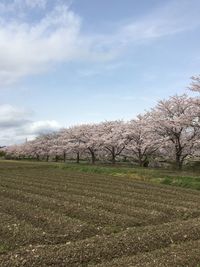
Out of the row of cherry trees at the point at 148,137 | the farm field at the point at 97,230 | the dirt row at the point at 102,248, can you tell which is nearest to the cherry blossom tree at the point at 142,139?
the row of cherry trees at the point at 148,137

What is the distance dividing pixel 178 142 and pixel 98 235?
4237cm

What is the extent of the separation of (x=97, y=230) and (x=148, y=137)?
1896 inches

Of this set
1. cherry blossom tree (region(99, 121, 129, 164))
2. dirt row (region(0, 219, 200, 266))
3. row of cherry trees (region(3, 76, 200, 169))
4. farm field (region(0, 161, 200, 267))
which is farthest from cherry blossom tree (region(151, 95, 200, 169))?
dirt row (region(0, 219, 200, 266))

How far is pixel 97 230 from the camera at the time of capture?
1589 centimetres

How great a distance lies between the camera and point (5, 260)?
38.2 feet

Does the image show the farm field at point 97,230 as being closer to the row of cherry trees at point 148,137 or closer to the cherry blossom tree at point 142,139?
the row of cherry trees at point 148,137

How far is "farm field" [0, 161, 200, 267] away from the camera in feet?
38.7

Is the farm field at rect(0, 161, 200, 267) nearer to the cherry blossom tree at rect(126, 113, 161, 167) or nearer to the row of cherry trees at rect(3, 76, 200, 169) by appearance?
the row of cherry trees at rect(3, 76, 200, 169)

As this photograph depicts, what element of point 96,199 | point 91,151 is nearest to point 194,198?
point 96,199

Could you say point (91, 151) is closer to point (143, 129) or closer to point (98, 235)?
point (143, 129)

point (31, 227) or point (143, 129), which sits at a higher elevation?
point (143, 129)

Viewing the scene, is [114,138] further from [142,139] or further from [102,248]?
[102,248]

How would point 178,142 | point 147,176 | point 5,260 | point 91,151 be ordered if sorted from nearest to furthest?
1. point 5,260
2. point 147,176
3. point 178,142
4. point 91,151

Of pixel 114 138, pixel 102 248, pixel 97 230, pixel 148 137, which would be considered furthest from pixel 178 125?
pixel 102 248
